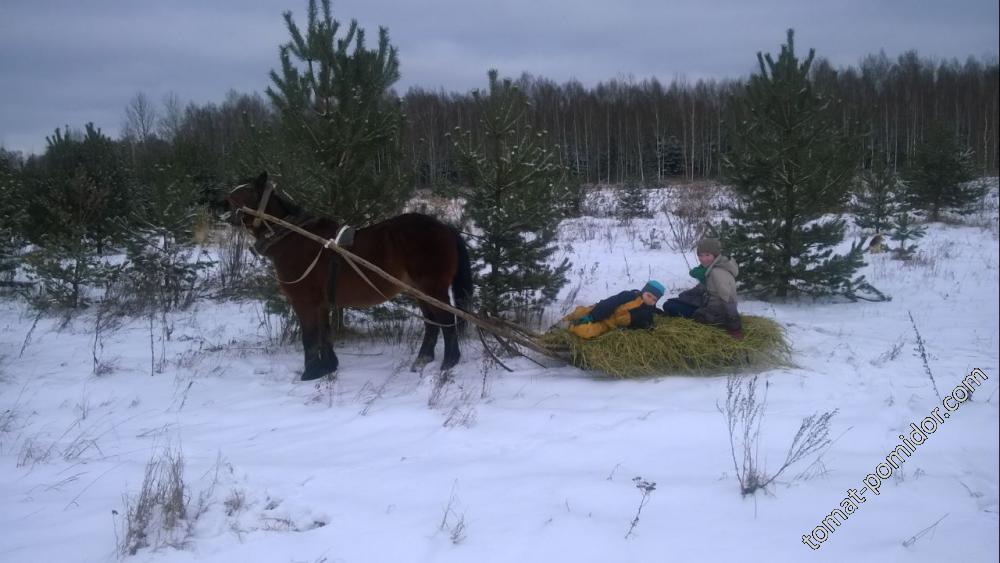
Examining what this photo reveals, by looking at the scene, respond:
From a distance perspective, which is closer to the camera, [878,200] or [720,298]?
[720,298]

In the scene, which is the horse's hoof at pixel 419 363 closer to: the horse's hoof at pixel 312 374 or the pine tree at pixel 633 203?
the horse's hoof at pixel 312 374

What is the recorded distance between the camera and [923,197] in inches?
669

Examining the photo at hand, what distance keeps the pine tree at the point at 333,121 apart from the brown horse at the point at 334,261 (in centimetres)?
97

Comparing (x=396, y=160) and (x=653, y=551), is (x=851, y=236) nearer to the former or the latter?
(x=396, y=160)

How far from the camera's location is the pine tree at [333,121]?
6.61 meters

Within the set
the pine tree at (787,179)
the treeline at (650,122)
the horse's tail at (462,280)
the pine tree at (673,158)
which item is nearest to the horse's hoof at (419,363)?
the horse's tail at (462,280)

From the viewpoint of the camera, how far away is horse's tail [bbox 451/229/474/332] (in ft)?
19.5

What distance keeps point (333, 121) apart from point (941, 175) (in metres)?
18.4

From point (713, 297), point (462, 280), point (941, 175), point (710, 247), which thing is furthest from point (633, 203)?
point (462, 280)

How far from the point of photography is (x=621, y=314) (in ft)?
18.0

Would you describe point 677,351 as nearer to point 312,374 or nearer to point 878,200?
point 312,374

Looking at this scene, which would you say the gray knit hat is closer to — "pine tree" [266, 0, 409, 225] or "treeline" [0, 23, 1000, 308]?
"treeline" [0, 23, 1000, 308]

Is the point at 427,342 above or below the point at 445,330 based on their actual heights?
below

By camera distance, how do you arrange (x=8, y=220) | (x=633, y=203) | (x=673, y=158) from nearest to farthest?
(x=8, y=220) < (x=633, y=203) < (x=673, y=158)
